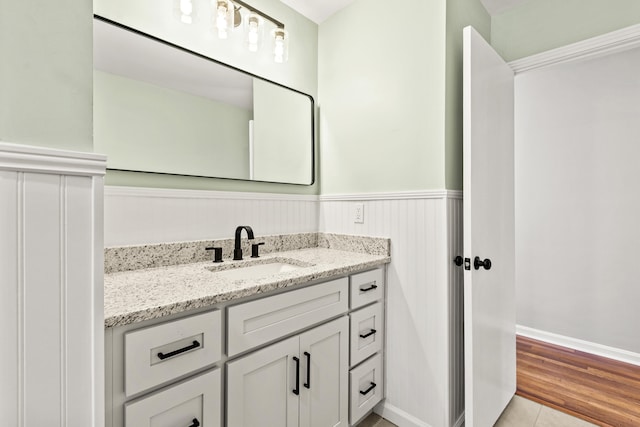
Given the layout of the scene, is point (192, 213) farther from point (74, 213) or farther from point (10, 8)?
point (10, 8)

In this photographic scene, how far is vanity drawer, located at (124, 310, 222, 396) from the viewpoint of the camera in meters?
0.83

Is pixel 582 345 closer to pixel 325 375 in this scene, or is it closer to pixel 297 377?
pixel 325 375

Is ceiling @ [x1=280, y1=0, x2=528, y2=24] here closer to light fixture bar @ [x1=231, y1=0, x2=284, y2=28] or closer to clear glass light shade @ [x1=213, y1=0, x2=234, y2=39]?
light fixture bar @ [x1=231, y1=0, x2=284, y2=28]

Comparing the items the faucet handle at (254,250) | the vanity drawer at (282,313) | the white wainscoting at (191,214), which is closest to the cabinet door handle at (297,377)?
the vanity drawer at (282,313)

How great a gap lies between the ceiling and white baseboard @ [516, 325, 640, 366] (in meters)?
2.48

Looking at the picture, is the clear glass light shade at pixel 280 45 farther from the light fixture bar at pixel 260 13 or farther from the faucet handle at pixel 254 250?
the faucet handle at pixel 254 250

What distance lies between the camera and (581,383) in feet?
6.72

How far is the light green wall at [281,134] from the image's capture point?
184 centimetres

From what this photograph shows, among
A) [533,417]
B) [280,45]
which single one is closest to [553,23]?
[280,45]

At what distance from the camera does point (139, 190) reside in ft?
4.59

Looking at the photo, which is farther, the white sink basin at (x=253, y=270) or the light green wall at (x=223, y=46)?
the white sink basin at (x=253, y=270)

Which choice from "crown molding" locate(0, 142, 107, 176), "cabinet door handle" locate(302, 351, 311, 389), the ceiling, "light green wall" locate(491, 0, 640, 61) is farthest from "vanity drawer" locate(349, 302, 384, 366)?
the ceiling

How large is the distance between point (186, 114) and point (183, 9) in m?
0.46

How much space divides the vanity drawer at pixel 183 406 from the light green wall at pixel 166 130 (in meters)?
0.93
